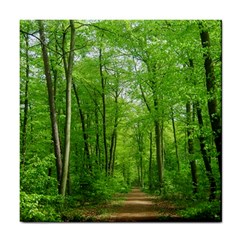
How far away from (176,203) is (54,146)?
2.66m

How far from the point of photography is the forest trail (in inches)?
257

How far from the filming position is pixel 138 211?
6.92 meters

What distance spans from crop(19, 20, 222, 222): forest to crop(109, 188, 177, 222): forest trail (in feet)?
0.22

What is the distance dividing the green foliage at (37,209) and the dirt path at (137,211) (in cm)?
102

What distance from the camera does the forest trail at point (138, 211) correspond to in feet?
21.4

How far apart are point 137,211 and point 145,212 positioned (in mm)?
150

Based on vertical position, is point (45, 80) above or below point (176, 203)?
above

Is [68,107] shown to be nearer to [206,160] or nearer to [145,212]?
[145,212]

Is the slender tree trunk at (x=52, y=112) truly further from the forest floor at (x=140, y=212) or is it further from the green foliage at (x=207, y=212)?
the green foliage at (x=207, y=212)

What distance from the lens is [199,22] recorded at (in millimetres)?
6617

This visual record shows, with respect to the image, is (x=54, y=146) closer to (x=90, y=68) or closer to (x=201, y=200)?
(x=90, y=68)

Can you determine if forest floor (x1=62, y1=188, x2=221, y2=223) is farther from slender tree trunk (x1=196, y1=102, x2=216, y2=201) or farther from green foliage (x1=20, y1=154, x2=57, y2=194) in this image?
green foliage (x1=20, y1=154, x2=57, y2=194)
